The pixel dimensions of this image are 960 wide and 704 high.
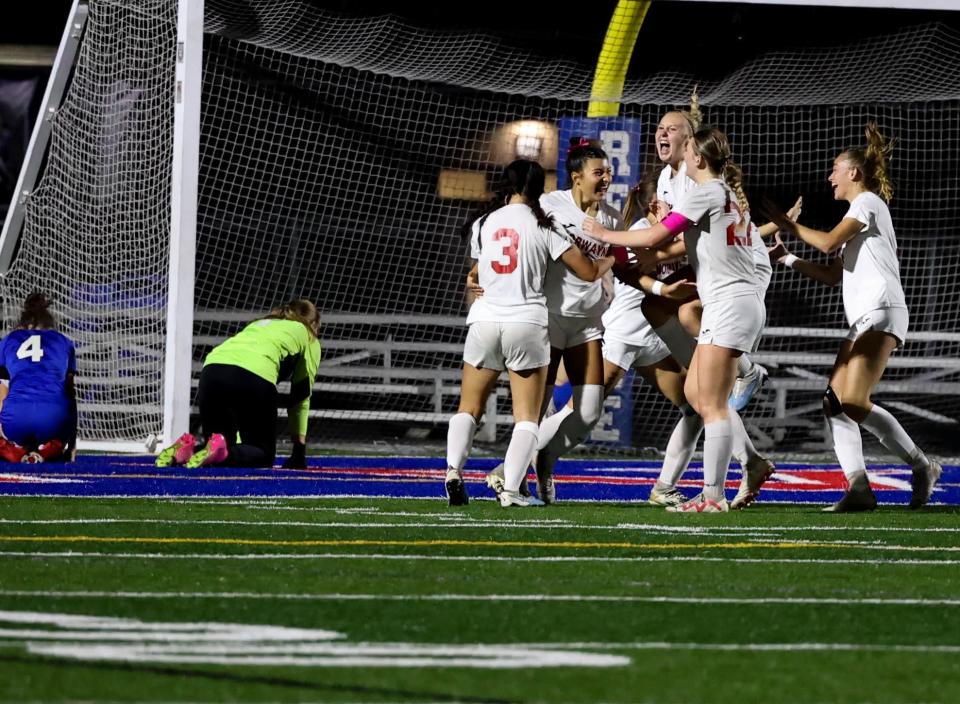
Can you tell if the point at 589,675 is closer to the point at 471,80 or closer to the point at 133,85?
the point at 133,85

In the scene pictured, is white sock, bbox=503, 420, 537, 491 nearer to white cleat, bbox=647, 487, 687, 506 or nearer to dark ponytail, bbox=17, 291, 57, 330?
white cleat, bbox=647, 487, 687, 506

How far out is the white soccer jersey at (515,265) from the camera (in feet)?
28.5

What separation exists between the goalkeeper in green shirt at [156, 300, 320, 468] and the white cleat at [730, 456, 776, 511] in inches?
149

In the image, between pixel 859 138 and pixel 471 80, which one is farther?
pixel 859 138

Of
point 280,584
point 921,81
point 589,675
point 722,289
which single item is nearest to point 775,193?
point 921,81

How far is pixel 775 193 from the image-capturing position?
19.8 metres

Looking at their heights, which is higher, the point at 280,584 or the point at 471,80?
the point at 471,80

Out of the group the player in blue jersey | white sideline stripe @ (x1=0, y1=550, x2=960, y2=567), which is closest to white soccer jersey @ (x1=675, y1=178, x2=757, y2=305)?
white sideline stripe @ (x1=0, y1=550, x2=960, y2=567)

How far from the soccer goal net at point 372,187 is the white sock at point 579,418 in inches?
215

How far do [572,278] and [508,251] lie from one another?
0.44 metres

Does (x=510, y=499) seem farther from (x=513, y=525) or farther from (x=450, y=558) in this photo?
(x=450, y=558)

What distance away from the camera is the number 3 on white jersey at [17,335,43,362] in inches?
477

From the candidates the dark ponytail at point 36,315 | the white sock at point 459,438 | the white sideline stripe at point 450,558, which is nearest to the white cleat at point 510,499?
the white sock at point 459,438

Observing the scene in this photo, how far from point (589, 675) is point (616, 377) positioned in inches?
232
